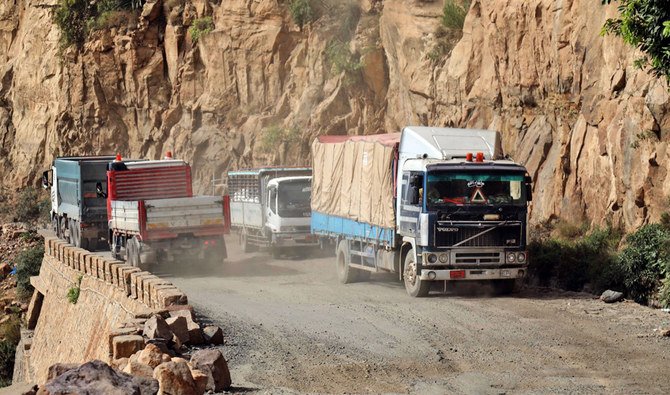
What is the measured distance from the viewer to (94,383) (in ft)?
30.4

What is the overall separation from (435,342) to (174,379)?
548 cm

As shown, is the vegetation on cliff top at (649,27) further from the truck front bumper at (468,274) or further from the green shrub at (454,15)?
the green shrub at (454,15)

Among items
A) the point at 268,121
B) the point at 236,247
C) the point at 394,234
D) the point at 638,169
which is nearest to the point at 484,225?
the point at 394,234

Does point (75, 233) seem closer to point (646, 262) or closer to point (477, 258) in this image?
point (477, 258)

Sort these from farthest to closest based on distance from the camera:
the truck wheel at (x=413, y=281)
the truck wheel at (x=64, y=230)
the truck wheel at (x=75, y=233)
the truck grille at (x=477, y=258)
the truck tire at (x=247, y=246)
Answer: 1. the truck wheel at (x=64, y=230)
2. the truck tire at (x=247, y=246)
3. the truck wheel at (x=75, y=233)
4. the truck wheel at (x=413, y=281)
5. the truck grille at (x=477, y=258)

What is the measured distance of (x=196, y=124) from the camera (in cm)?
5266

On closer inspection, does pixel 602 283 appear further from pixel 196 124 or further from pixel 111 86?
pixel 111 86

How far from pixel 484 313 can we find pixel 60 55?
47.9 meters

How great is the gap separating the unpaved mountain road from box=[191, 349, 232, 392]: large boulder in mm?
313

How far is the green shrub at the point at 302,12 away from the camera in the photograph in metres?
47.3

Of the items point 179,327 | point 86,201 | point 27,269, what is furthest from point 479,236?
point 27,269

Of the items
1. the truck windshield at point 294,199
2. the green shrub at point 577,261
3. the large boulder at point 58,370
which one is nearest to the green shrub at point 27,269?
the truck windshield at point 294,199

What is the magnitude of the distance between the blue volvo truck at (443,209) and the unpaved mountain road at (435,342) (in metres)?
0.64

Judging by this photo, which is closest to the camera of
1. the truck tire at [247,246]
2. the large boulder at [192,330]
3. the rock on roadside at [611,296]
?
the large boulder at [192,330]
